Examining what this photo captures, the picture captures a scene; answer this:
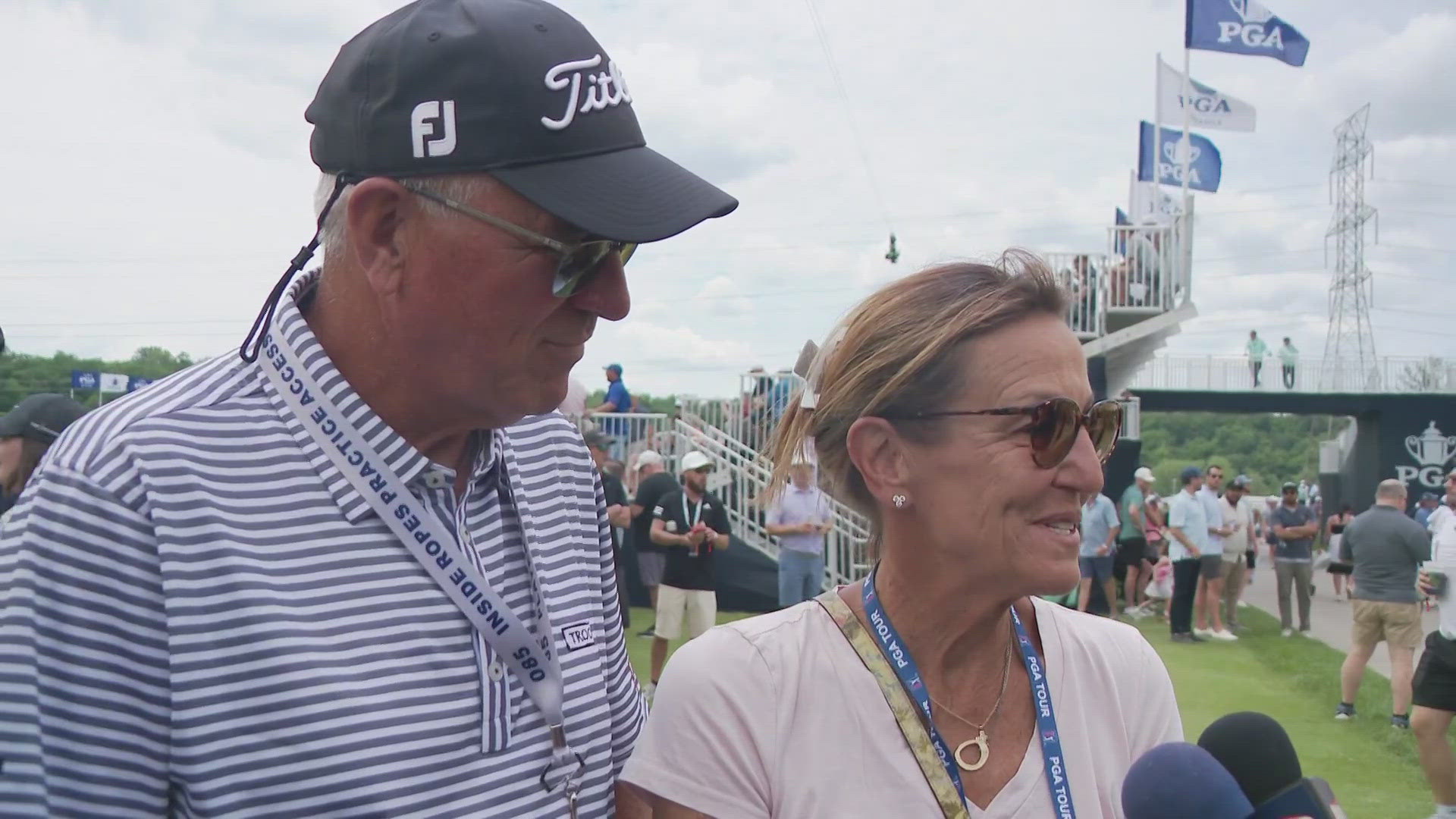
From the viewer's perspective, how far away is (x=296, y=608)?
1492 millimetres

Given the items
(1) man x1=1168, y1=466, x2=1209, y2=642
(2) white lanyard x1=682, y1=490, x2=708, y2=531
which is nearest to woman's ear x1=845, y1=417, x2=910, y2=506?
(2) white lanyard x1=682, y1=490, x2=708, y2=531

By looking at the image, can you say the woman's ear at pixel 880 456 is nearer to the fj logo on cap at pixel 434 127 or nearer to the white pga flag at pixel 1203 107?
the fj logo on cap at pixel 434 127

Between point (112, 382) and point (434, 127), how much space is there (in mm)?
12541

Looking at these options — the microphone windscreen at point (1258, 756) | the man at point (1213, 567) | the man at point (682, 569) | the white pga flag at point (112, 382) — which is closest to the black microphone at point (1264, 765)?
the microphone windscreen at point (1258, 756)

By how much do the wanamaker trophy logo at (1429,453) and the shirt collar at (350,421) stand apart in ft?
109

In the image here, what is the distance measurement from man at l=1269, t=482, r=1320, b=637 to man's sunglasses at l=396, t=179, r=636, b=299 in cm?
1589

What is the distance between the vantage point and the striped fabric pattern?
4.48 ft

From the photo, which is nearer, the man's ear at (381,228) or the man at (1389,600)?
the man's ear at (381,228)

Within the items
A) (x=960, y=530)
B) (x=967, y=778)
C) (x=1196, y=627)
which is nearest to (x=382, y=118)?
(x=960, y=530)

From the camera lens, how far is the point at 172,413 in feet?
5.00

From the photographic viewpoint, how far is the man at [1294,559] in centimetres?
1559

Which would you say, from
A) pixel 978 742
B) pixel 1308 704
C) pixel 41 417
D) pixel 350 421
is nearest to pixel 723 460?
pixel 1308 704

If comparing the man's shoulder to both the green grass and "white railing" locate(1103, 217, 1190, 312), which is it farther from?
"white railing" locate(1103, 217, 1190, 312)

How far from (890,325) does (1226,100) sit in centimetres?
2753
